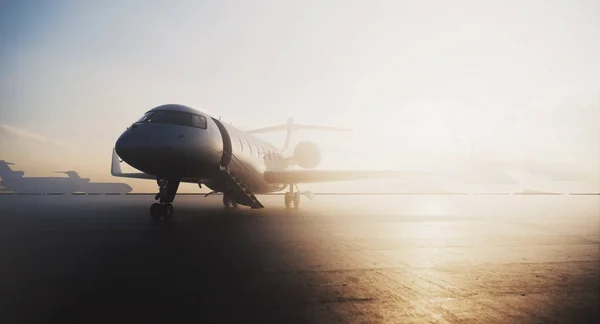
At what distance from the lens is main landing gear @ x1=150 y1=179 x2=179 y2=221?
45.4ft

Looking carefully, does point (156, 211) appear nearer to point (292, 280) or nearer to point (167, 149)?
point (167, 149)

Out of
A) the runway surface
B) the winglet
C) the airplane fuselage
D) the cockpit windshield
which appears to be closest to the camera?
the runway surface

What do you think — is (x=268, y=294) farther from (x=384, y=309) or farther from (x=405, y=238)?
(x=405, y=238)

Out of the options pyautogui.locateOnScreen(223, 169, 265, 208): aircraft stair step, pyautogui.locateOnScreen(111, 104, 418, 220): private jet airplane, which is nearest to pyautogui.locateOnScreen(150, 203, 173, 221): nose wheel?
pyautogui.locateOnScreen(111, 104, 418, 220): private jet airplane

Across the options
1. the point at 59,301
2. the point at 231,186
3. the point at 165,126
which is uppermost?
the point at 165,126

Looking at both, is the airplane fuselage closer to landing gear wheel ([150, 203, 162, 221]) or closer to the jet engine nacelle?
landing gear wheel ([150, 203, 162, 221])

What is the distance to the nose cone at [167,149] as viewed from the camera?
12.0 metres

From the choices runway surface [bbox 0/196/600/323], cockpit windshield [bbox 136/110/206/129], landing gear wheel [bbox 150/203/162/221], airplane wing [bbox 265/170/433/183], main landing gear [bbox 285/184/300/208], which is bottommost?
runway surface [bbox 0/196/600/323]

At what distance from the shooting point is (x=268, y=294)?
4.60 metres

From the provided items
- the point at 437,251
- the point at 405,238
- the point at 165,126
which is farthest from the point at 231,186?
the point at 437,251

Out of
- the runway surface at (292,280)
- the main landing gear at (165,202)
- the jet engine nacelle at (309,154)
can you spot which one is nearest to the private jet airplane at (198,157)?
the main landing gear at (165,202)

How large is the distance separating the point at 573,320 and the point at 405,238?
6598 mm

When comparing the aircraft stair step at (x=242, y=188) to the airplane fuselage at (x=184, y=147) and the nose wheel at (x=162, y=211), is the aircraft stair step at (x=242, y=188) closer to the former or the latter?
the airplane fuselage at (x=184, y=147)

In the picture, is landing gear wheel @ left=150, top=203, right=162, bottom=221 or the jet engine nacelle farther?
the jet engine nacelle
